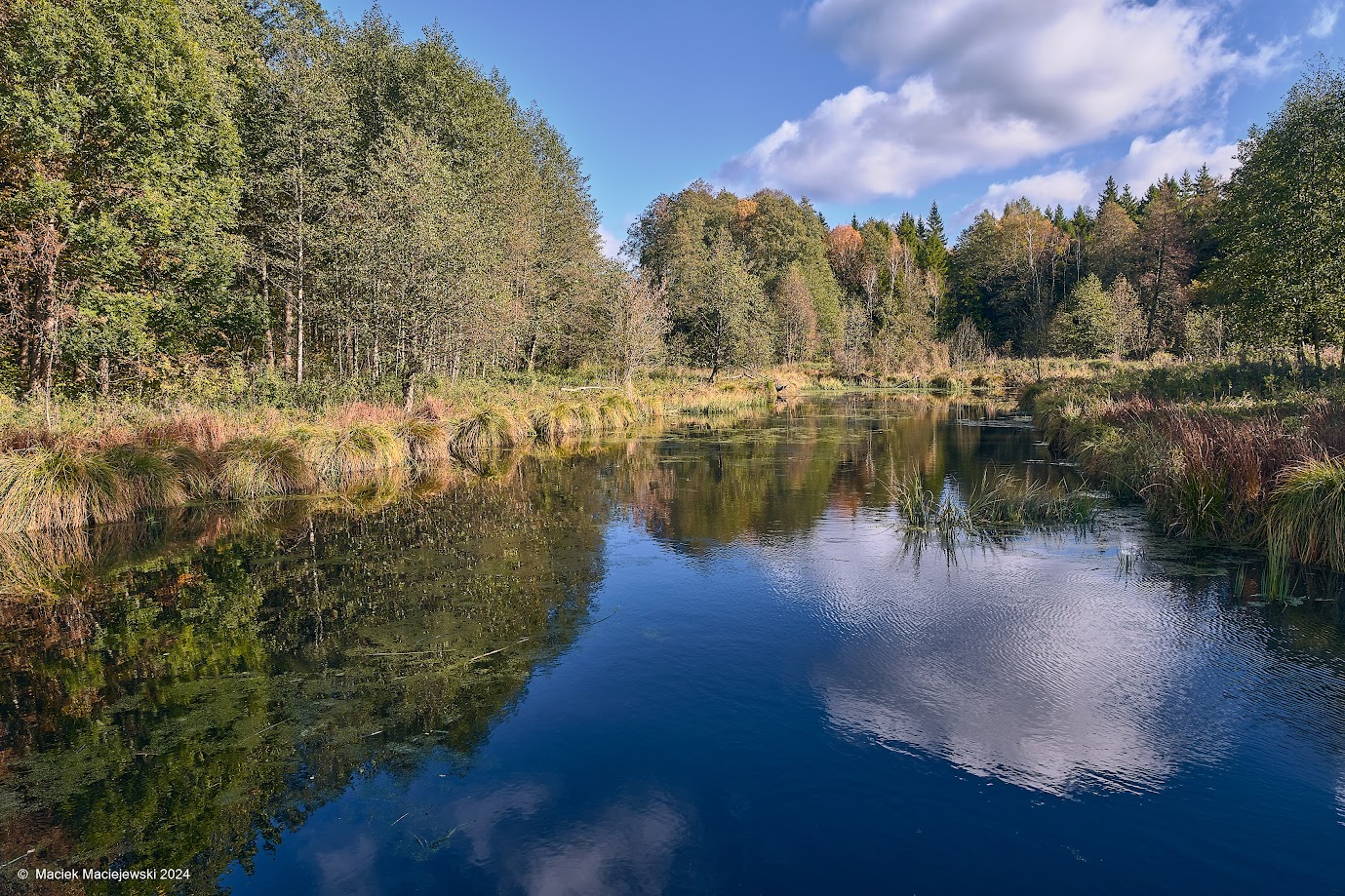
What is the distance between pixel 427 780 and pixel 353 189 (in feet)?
66.6

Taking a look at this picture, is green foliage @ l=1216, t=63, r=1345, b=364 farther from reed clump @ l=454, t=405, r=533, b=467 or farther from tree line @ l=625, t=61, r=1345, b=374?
reed clump @ l=454, t=405, r=533, b=467

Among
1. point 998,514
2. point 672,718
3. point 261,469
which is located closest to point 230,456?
point 261,469

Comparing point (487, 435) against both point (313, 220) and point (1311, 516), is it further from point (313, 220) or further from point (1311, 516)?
point (1311, 516)

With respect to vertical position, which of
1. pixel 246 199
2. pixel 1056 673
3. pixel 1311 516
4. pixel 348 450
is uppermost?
pixel 246 199

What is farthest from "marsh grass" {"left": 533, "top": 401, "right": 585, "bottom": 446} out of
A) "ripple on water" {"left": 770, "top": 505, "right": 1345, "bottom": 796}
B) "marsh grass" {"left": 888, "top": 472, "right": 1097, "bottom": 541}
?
"ripple on water" {"left": 770, "top": 505, "right": 1345, "bottom": 796}

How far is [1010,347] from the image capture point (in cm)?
6362

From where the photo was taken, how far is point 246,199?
20875 mm

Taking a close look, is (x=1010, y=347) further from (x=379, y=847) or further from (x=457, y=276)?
(x=379, y=847)

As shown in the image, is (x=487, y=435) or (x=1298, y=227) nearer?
(x=1298, y=227)

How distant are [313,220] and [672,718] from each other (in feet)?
66.9

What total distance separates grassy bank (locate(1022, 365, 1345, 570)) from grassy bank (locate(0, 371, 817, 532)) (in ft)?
39.9

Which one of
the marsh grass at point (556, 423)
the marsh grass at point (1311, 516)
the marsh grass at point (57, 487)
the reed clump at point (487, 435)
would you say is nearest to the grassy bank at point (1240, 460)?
the marsh grass at point (1311, 516)

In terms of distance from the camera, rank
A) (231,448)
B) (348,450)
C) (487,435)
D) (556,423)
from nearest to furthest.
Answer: (231,448)
(348,450)
(487,435)
(556,423)

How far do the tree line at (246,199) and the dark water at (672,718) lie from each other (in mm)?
8444
